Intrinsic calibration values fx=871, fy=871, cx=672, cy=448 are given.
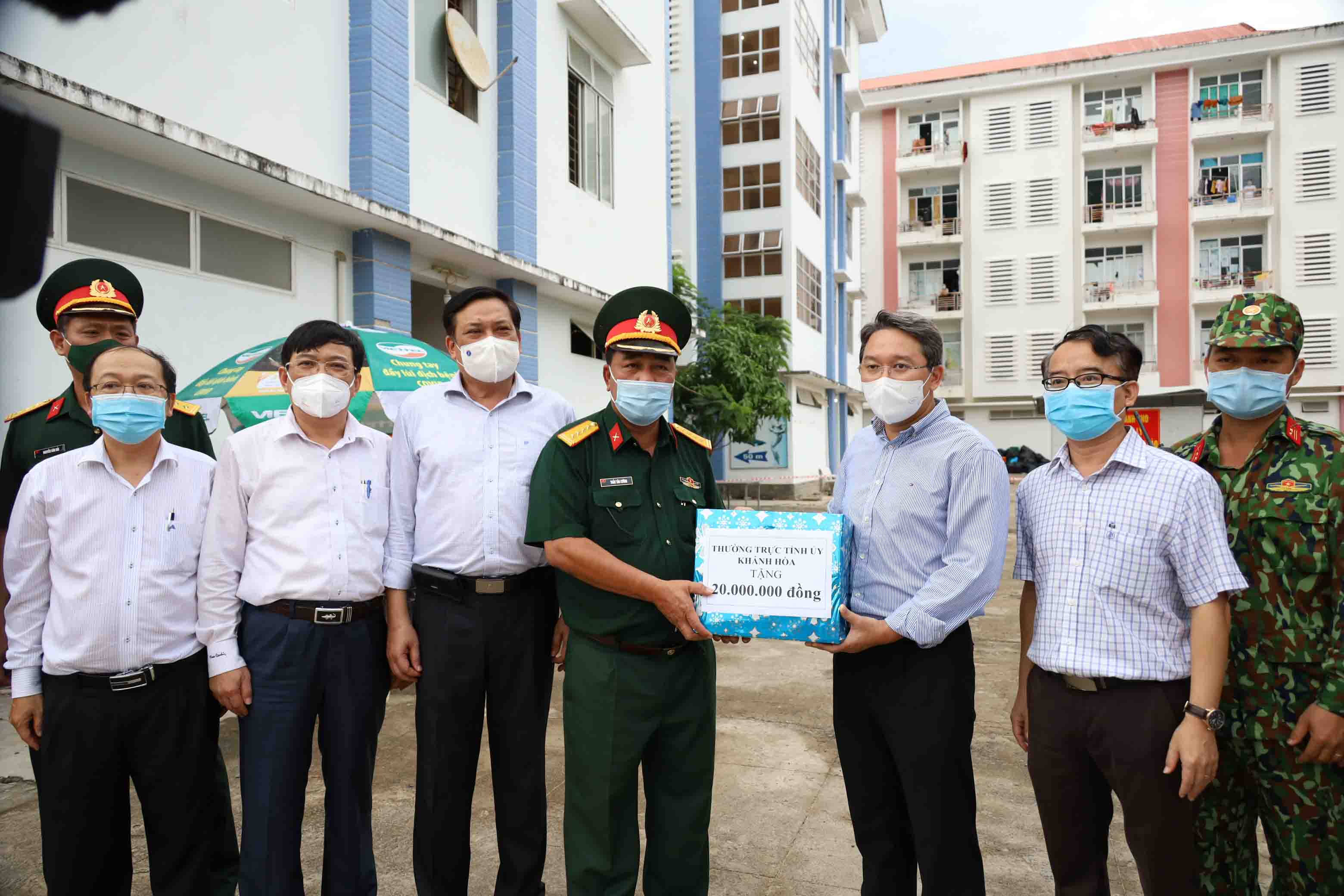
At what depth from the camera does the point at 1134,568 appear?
2.33 meters

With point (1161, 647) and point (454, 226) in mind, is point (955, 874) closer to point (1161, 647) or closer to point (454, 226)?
point (1161, 647)

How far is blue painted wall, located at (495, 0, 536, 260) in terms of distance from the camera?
401 inches

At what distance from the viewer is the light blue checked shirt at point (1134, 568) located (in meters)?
2.29

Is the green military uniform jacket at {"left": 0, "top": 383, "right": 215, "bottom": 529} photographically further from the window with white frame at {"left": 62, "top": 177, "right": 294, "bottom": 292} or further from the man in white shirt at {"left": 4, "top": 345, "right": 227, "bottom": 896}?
the window with white frame at {"left": 62, "top": 177, "right": 294, "bottom": 292}

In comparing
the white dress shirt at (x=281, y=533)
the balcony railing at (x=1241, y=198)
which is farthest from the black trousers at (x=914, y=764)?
the balcony railing at (x=1241, y=198)

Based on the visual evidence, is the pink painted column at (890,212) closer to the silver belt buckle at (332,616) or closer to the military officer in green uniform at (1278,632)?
the military officer in green uniform at (1278,632)

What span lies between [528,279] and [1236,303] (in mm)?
9066

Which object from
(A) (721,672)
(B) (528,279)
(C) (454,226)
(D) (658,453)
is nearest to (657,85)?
(B) (528,279)

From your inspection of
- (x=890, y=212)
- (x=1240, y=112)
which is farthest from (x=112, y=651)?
(x=1240, y=112)

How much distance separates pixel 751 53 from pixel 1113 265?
18361 mm

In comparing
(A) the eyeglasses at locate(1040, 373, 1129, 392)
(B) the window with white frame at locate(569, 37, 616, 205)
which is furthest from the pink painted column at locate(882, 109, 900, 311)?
(A) the eyeglasses at locate(1040, 373, 1129, 392)

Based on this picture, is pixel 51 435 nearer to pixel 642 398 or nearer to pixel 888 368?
pixel 642 398

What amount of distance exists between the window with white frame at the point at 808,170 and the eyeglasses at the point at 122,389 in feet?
71.0

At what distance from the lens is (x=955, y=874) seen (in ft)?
8.12
